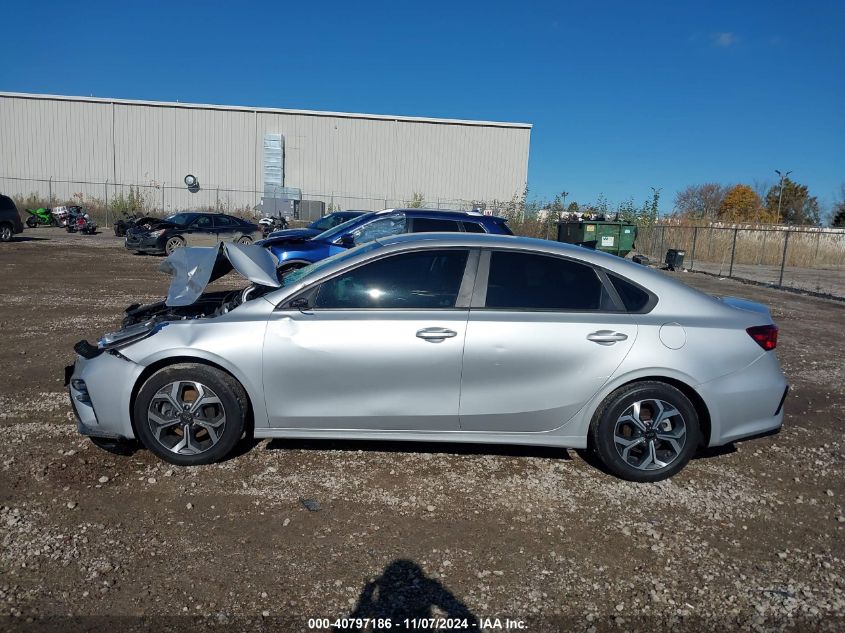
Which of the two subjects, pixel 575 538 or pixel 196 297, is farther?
pixel 196 297

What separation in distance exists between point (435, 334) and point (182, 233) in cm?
1832

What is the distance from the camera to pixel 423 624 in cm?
281

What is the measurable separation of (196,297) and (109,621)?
224cm

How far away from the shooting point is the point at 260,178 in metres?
39.1

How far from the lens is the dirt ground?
291cm

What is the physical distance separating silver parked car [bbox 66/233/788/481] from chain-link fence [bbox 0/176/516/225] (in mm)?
33989

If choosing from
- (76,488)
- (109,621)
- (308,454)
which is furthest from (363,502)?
(76,488)

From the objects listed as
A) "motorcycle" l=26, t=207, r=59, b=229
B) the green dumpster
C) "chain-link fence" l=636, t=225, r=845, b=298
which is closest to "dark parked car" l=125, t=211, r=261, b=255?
the green dumpster

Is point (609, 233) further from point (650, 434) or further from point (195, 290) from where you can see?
point (195, 290)

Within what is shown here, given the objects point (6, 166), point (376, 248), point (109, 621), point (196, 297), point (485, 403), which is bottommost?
point (109, 621)

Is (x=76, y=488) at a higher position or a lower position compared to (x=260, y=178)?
lower

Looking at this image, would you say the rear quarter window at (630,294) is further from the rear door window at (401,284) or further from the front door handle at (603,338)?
the rear door window at (401,284)

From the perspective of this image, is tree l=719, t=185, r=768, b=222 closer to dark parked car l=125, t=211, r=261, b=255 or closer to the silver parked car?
dark parked car l=125, t=211, r=261, b=255

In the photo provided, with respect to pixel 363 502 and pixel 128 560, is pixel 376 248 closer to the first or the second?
pixel 363 502
